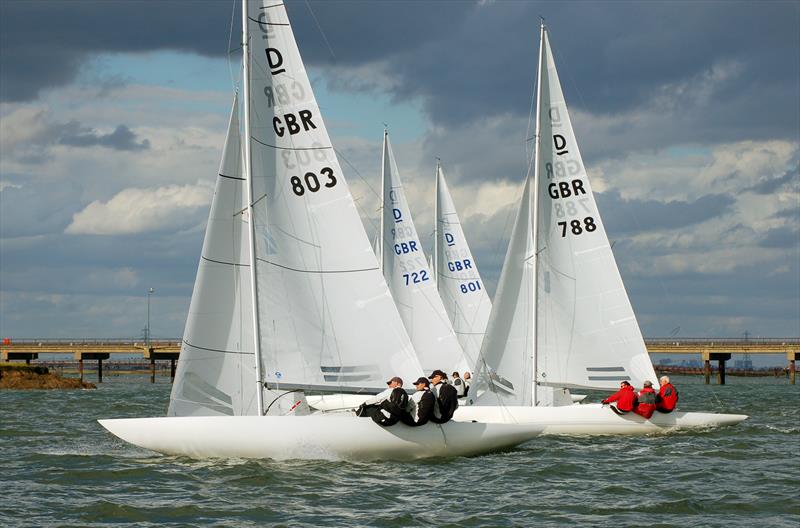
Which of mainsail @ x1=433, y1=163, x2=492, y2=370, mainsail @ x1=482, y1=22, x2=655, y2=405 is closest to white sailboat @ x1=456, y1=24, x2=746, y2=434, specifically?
mainsail @ x1=482, y1=22, x2=655, y2=405

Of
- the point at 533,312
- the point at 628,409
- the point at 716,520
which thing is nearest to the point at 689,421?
the point at 628,409

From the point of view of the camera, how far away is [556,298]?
97.1 ft

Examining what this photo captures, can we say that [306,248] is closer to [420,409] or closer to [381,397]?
[381,397]

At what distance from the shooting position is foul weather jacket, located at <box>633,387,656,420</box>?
26922 millimetres

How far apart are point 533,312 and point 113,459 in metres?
11.6

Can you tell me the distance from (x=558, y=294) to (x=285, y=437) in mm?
11682

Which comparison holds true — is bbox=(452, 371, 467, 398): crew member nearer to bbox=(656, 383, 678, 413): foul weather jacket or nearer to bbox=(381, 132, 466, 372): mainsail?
bbox=(381, 132, 466, 372): mainsail

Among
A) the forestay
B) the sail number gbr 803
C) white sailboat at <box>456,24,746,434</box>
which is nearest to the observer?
the forestay

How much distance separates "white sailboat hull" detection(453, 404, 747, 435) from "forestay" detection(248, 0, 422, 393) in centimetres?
587

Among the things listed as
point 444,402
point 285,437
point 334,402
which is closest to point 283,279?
point 285,437

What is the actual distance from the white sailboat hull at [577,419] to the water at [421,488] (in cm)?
128

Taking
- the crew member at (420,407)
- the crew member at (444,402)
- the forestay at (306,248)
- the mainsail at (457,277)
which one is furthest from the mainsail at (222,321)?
the mainsail at (457,277)

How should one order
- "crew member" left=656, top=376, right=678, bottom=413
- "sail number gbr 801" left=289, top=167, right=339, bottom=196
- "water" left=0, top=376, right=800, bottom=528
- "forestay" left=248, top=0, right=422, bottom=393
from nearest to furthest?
"water" left=0, top=376, right=800, bottom=528, "forestay" left=248, top=0, right=422, bottom=393, "sail number gbr 801" left=289, top=167, right=339, bottom=196, "crew member" left=656, top=376, right=678, bottom=413

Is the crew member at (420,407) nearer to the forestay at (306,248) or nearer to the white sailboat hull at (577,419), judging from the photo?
the forestay at (306,248)
